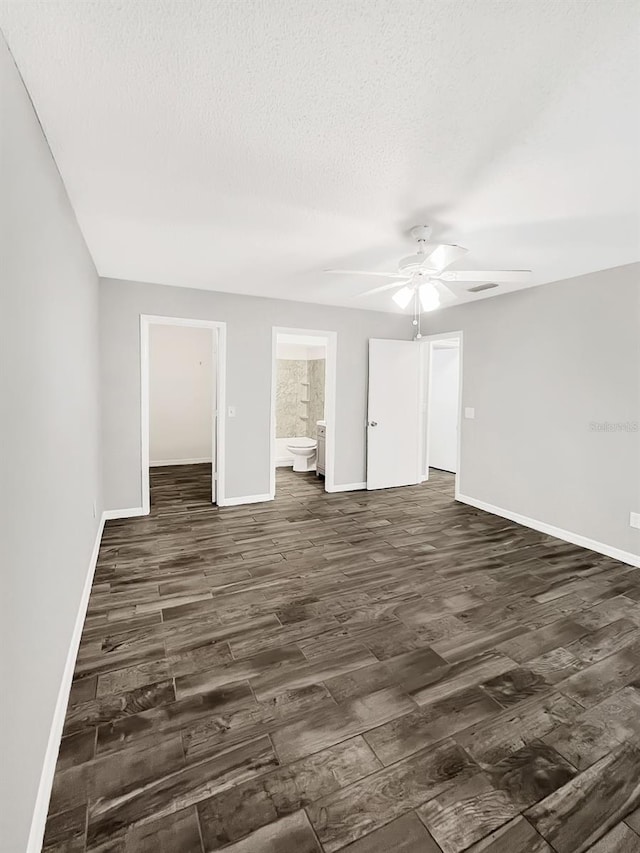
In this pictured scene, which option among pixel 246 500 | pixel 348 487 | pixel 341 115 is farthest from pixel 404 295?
pixel 348 487

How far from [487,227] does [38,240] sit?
97.4 inches

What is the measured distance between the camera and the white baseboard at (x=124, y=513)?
4457 mm

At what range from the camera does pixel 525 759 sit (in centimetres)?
166

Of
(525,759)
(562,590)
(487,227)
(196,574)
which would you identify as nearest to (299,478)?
(196,574)

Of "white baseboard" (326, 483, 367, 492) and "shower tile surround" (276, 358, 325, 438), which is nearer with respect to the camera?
"white baseboard" (326, 483, 367, 492)

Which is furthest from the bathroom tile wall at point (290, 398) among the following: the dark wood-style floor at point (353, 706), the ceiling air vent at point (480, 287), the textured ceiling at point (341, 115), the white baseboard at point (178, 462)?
the textured ceiling at point (341, 115)

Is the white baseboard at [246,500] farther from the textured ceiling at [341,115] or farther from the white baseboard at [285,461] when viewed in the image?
the textured ceiling at [341,115]

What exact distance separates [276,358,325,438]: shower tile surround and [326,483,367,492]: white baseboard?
7.07 ft

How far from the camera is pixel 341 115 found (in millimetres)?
1631

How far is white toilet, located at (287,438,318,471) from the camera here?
22.8 feet

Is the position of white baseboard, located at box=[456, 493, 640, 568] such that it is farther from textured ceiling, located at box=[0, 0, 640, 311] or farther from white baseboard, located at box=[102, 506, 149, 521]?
white baseboard, located at box=[102, 506, 149, 521]

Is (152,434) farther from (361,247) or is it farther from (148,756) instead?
(148,756)

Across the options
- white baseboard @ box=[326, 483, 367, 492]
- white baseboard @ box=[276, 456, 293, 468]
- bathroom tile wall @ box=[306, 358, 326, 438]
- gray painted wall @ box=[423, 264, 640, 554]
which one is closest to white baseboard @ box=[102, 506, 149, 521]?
white baseboard @ box=[326, 483, 367, 492]

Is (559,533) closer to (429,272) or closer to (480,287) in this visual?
(480,287)
